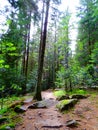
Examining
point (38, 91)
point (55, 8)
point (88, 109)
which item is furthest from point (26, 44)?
point (88, 109)

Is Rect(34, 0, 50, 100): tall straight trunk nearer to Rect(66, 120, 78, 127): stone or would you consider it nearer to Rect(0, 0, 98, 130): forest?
Rect(0, 0, 98, 130): forest

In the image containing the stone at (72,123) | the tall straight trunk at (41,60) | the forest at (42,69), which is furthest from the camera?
the tall straight trunk at (41,60)

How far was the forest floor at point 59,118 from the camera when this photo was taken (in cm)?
609

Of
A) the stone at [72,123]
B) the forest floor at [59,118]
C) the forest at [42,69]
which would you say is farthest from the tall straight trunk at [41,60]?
the stone at [72,123]

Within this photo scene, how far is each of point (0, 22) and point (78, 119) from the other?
5252 mm

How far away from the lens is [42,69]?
11625 millimetres

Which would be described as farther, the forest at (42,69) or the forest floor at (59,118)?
the forest at (42,69)

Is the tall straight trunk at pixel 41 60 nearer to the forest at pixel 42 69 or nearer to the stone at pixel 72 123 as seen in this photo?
the forest at pixel 42 69

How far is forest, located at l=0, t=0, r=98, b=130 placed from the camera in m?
7.03

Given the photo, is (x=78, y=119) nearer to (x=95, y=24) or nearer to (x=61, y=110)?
(x=61, y=110)

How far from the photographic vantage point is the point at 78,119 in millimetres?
6715

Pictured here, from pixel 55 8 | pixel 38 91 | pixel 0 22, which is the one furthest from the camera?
pixel 55 8

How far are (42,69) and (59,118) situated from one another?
5.06m

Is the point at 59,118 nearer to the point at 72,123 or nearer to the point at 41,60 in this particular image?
the point at 72,123
